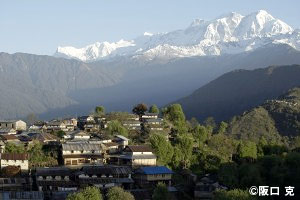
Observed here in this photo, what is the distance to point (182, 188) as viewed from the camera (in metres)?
50.6

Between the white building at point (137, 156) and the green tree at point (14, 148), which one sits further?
the white building at point (137, 156)

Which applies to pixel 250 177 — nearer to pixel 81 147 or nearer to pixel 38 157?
pixel 81 147

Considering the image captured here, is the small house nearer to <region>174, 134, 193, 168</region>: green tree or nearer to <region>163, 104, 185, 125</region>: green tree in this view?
<region>174, 134, 193, 168</region>: green tree

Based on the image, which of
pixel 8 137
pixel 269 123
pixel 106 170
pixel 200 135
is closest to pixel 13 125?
pixel 8 137

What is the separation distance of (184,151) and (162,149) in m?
2.90

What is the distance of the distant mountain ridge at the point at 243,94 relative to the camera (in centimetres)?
16588

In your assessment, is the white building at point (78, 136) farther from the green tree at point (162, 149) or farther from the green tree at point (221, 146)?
the green tree at point (221, 146)

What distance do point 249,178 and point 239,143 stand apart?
55.4ft

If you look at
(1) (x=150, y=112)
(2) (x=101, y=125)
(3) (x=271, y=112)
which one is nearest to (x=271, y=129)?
(3) (x=271, y=112)

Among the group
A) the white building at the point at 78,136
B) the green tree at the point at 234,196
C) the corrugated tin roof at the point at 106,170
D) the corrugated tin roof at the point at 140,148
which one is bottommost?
the green tree at the point at 234,196

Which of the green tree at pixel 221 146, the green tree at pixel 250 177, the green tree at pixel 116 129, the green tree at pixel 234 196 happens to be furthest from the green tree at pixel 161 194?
the green tree at pixel 116 129

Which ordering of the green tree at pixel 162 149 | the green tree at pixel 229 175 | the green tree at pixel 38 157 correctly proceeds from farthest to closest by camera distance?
the green tree at pixel 162 149
the green tree at pixel 38 157
the green tree at pixel 229 175

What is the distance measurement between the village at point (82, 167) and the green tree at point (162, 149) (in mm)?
612

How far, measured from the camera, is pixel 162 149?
186ft
